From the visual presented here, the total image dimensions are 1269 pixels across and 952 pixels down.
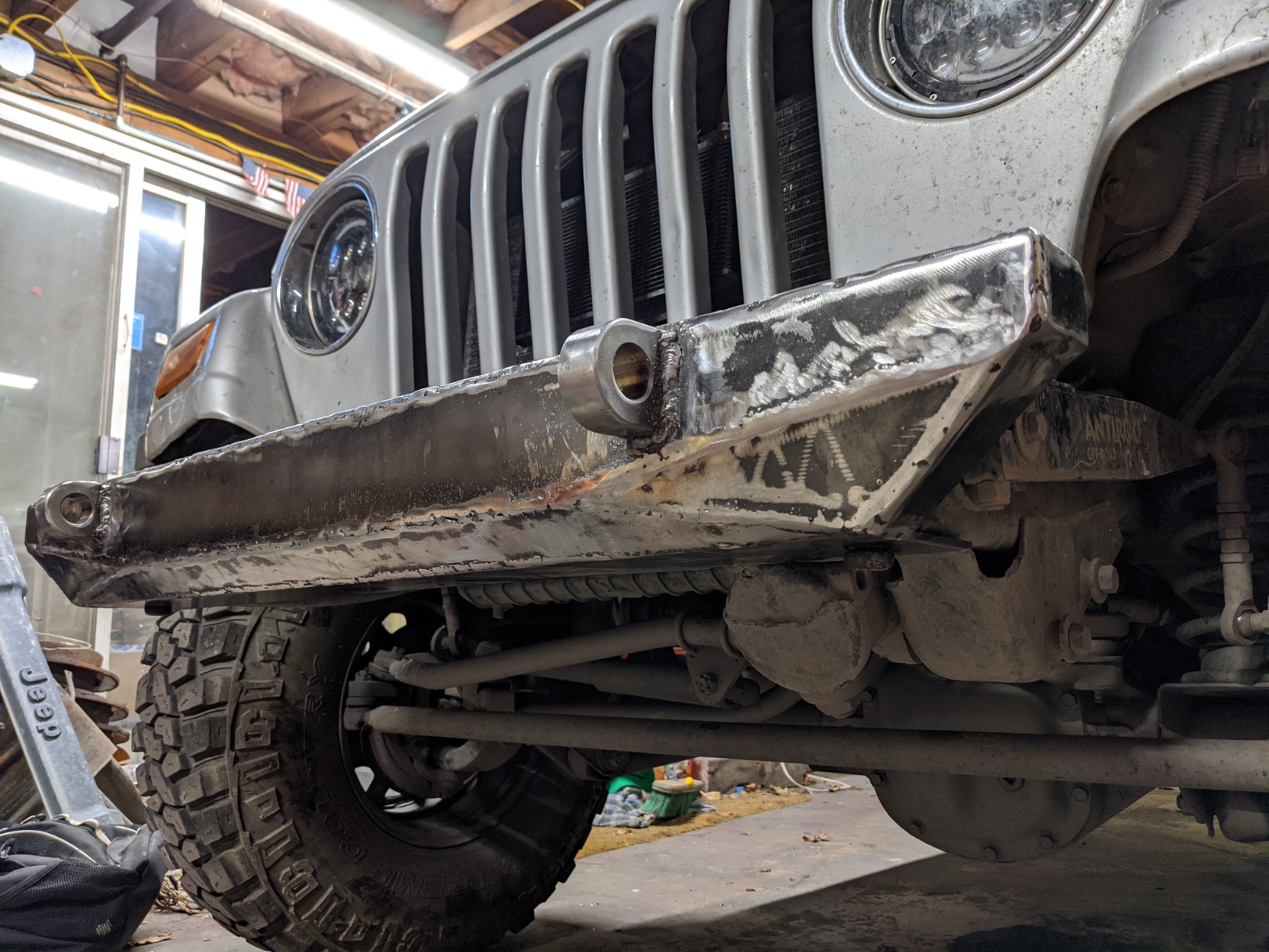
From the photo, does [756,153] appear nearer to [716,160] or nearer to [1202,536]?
[716,160]

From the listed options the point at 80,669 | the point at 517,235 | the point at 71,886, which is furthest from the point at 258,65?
the point at 71,886

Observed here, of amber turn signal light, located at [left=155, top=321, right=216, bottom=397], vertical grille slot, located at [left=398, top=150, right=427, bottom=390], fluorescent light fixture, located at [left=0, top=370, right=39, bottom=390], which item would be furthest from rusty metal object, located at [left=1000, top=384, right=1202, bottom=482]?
fluorescent light fixture, located at [left=0, top=370, right=39, bottom=390]

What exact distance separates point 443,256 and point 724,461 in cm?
104

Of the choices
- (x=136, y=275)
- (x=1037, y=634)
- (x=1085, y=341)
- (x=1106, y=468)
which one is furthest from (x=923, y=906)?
(x=136, y=275)

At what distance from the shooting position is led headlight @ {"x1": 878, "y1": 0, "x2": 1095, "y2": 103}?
1.14 metres

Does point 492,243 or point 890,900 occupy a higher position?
point 492,243

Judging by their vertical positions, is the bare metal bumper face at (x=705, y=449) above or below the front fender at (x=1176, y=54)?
below

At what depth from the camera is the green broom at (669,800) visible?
4.10 meters

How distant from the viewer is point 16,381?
5.22m

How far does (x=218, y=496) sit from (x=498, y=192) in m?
0.71

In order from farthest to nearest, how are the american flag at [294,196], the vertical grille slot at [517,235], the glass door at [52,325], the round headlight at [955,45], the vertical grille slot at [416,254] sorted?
the american flag at [294,196] < the glass door at [52,325] < the vertical grille slot at [416,254] < the vertical grille slot at [517,235] < the round headlight at [955,45]

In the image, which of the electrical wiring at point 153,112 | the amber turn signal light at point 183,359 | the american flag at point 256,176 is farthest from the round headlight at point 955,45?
the american flag at point 256,176

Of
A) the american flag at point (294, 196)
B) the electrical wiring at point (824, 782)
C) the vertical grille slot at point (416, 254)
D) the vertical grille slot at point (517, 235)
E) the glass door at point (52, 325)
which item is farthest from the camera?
the american flag at point (294, 196)

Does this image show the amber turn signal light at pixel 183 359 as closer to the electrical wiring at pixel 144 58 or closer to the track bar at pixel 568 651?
the track bar at pixel 568 651
